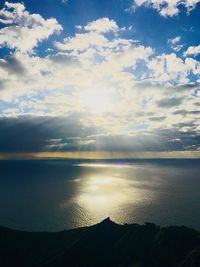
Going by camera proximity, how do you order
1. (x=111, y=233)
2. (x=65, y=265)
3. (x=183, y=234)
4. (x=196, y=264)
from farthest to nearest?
(x=111, y=233) < (x=183, y=234) < (x=65, y=265) < (x=196, y=264)

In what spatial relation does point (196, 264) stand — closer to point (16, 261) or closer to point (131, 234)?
point (131, 234)

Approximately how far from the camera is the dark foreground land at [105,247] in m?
124

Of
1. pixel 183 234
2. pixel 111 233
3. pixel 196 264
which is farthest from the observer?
pixel 111 233

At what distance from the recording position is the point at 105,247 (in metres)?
137

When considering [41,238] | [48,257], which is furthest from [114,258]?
[41,238]

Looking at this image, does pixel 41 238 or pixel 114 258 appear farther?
pixel 41 238

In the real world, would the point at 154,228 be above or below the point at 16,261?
above

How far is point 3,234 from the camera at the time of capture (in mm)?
149125

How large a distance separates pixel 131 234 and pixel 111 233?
10.9 metres

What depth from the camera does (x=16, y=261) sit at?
128 m

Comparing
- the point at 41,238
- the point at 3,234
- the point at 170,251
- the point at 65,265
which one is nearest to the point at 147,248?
the point at 170,251

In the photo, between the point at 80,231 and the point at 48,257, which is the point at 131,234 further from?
the point at 48,257

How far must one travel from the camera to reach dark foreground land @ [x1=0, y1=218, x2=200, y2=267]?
124312mm

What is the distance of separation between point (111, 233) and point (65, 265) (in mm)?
32146
